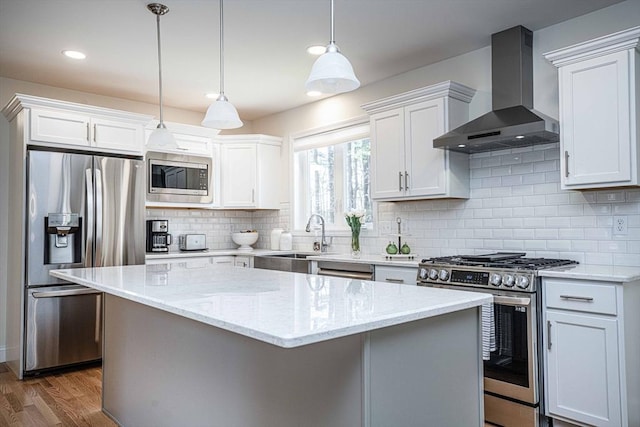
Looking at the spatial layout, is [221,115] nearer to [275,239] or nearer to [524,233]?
[524,233]

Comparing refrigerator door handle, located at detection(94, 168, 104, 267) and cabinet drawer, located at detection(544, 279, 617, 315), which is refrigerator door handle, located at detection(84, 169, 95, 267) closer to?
refrigerator door handle, located at detection(94, 168, 104, 267)

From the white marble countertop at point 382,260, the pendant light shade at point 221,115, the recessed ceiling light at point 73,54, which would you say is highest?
the recessed ceiling light at point 73,54

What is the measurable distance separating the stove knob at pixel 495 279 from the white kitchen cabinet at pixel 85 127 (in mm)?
3292

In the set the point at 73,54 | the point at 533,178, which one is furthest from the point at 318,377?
the point at 73,54

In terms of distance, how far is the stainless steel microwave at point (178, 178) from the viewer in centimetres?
485

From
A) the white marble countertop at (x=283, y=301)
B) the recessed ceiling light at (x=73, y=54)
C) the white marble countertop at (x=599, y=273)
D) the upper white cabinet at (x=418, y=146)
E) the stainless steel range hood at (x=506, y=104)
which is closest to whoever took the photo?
the white marble countertop at (x=283, y=301)

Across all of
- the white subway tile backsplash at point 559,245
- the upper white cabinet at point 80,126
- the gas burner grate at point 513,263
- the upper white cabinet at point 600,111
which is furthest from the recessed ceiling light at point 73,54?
the white subway tile backsplash at point 559,245

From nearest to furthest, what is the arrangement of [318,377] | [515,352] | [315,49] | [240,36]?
1. [318,377]
2. [515,352]
3. [240,36]
4. [315,49]

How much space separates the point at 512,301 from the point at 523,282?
0.13m

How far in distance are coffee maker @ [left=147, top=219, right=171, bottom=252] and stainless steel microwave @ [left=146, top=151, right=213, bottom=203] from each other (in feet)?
0.84

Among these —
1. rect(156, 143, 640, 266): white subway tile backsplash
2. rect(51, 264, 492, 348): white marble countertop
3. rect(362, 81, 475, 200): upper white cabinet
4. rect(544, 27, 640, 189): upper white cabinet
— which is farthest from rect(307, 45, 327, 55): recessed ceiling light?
rect(51, 264, 492, 348): white marble countertop

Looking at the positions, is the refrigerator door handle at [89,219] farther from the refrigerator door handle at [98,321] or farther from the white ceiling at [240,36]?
the white ceiling at [240,36]

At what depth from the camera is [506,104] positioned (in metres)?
3.37

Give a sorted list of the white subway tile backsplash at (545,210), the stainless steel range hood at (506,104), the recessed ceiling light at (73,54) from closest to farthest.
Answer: the stainless steel range hood at (506,104), the white subway tile backsplash at (545,210), the recessed ceiling light at (73,54)
